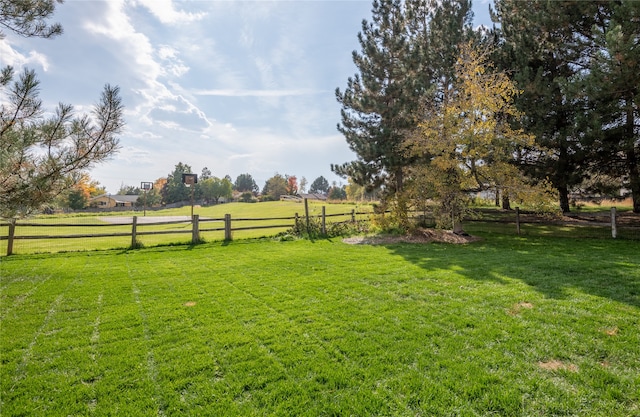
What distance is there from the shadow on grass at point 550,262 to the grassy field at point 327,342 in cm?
7

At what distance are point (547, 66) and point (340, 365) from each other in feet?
50.9

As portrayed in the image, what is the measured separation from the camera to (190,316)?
3.89 m

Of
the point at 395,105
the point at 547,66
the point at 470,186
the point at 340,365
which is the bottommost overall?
the point at 340,365

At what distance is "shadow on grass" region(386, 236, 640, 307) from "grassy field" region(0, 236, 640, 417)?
67mm

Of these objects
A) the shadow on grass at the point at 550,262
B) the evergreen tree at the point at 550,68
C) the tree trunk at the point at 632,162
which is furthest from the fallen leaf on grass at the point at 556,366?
the tree trunk at the point at 632,162

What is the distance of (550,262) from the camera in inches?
255

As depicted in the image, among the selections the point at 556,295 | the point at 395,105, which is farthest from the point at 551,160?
the point at 556,295

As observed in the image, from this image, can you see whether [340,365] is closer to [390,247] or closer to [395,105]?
[390,247]

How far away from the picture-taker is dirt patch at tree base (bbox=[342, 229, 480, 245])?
410 inches

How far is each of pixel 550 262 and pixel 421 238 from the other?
4.59 m

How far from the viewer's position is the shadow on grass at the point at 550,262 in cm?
472

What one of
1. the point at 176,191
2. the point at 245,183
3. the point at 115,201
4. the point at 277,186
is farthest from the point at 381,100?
the point at 245,183

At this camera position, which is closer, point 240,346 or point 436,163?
point 240,346

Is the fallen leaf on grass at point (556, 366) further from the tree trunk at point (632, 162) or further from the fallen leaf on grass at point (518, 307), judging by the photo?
the tree trunk at point (632, 162)
